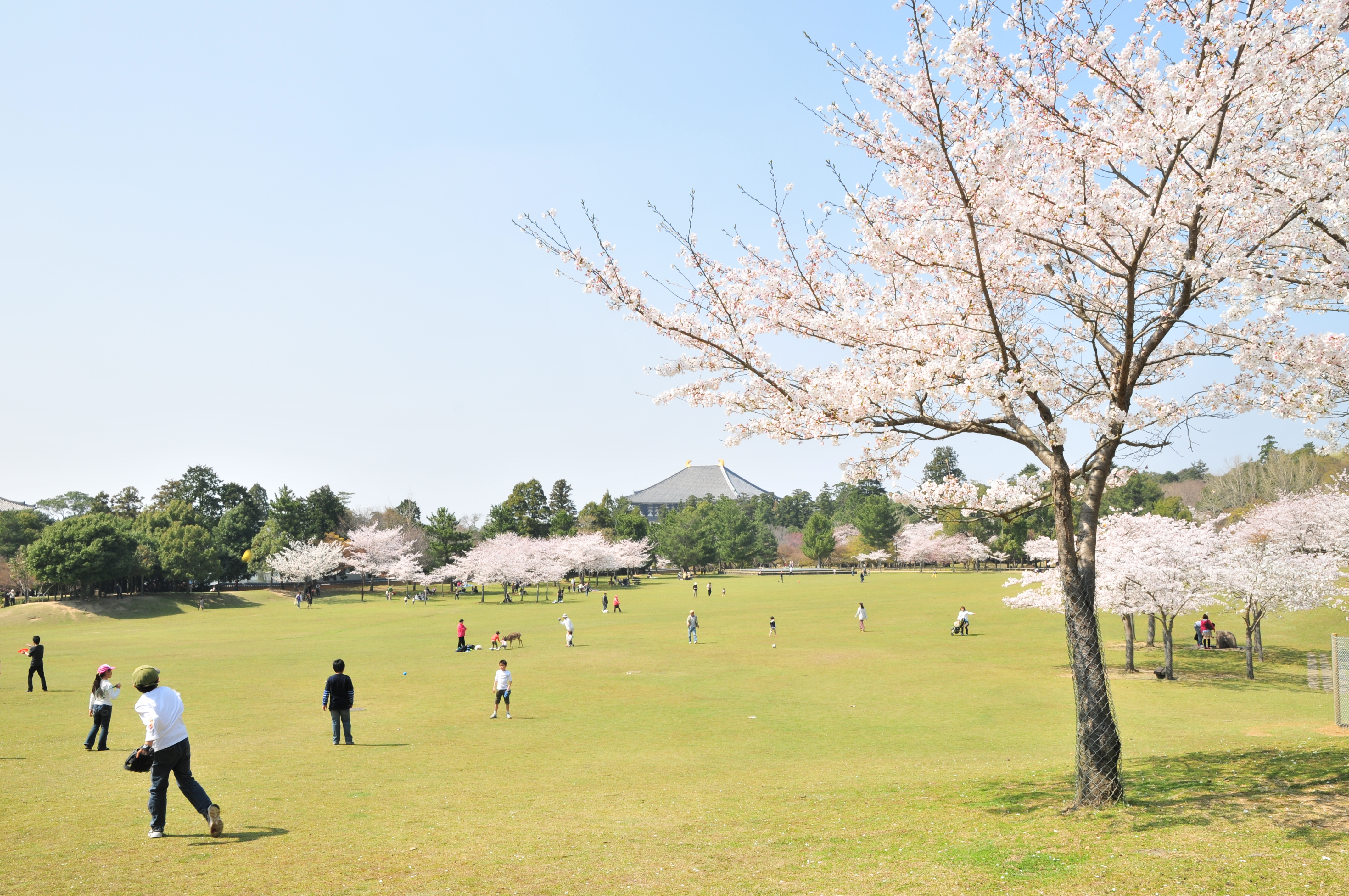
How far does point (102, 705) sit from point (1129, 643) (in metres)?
28.7

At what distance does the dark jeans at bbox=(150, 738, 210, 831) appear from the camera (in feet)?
24.9

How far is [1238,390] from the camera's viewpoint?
784cm

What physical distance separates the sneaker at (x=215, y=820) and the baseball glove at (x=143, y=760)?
0.73 metres

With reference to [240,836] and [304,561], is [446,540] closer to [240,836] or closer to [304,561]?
[304,561]

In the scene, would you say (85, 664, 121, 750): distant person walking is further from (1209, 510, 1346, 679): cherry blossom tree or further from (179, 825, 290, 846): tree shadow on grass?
(1209, 510, 1346, 679): cherry blossom tree

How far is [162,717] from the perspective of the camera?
757cm

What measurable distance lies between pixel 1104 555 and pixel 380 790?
2556cm

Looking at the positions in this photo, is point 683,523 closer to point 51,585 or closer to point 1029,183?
point 51,585

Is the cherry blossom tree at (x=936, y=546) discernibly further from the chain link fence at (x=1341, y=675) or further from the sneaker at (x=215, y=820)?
the sneaker at (x=215, y=820)

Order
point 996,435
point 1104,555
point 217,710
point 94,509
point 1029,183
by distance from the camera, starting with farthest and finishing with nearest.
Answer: point 94,509, point 1104,555, point 217,710, point 996,435, point 1029,183

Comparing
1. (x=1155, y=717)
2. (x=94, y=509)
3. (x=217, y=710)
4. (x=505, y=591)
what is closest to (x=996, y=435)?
(x=1155, y=717)

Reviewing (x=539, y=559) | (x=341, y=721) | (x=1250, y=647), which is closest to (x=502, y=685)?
(x=341, y=721)

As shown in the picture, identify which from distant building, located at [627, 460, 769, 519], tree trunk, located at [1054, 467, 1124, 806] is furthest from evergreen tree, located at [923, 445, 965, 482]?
tree trunk, located at [1054, 467, 1124, 806]

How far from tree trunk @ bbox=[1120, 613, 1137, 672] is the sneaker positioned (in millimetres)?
26536
